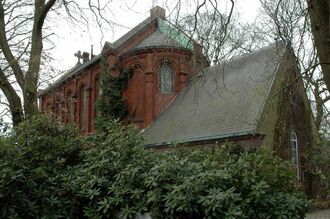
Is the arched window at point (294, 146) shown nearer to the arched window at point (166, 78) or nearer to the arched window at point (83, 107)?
the arched window at point (166, 78)

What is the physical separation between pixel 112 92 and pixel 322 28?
934 inches

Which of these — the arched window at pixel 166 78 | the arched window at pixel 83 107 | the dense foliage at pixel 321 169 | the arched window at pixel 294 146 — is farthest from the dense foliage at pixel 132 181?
the arched window at pixel 83 107

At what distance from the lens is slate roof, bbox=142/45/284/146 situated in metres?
22.9

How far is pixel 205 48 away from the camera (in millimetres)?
8328

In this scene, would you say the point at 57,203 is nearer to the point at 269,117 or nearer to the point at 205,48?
the point at 205,48

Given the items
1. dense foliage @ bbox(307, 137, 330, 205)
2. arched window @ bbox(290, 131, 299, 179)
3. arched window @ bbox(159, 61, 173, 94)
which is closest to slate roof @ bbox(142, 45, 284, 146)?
arched window @ bbox(159, 61, 173, 94)

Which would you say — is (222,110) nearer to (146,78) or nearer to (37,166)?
(146,78)

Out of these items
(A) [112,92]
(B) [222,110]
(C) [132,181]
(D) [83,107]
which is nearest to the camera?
(C) [132,181]

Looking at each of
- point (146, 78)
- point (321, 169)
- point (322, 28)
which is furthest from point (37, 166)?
point (146, 78)

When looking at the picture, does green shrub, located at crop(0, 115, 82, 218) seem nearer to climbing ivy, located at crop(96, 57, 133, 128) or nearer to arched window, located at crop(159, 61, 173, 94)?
climbing ivy, located at crop(96, 57, 133, 128)

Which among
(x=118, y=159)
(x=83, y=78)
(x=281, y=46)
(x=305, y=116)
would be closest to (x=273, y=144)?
(x=305, y=116)

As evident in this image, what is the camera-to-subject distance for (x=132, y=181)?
6.61 meters

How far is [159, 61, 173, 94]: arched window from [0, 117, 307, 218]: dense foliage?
23946 millimetres

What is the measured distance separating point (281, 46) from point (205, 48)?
252 cm
